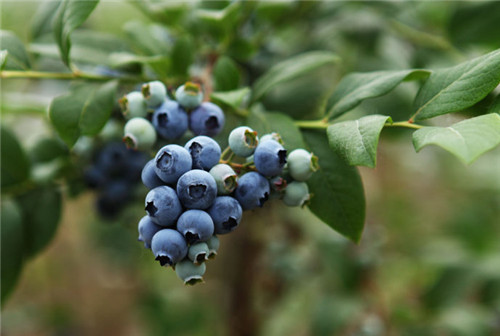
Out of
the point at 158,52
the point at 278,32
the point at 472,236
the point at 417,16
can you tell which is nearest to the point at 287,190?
the point at 158,52

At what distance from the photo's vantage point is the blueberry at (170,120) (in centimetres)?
83

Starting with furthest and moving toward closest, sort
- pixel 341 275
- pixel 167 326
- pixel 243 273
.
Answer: pixel 167 326 → pixel 243 273 → pixel 341 275

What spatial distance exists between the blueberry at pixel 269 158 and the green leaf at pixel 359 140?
0.09m

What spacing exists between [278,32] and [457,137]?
1.07 meters

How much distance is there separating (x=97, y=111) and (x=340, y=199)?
55 cm

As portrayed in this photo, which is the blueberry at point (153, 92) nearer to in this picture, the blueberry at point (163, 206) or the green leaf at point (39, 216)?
the blueberry at point (163, 206)

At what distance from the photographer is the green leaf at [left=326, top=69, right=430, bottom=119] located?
0.83m

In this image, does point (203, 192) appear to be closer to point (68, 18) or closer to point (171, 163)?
point (171, 163)

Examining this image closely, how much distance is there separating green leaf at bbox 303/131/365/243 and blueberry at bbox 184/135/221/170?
212 millimetres

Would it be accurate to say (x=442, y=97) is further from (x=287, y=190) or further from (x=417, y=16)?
(x=417, y=16)

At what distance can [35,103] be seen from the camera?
1477 mm

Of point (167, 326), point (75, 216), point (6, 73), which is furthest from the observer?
point (75, 216)

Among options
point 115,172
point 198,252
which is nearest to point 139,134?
point 198,252

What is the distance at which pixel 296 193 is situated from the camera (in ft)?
2.47
